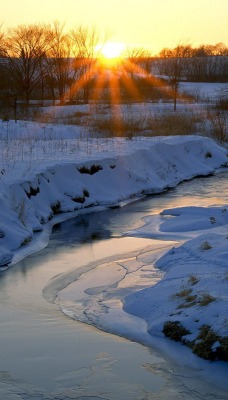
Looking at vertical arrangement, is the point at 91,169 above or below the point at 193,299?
A: above

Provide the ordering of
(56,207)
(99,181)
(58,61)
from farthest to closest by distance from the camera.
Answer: (58,61) < (99,181) < (56,207)

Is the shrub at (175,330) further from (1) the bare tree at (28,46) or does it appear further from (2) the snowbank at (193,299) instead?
(1) the bare tree at (28,46)

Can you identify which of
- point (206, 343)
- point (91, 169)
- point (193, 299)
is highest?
point (91, 169)

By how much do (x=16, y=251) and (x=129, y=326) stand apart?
4.52 meters

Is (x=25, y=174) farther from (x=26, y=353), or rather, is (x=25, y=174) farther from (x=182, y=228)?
(x=26, y=353)

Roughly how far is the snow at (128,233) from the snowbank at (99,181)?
0.11 ft

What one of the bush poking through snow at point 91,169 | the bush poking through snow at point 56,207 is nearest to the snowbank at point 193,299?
the bush poking through snow at point 56,207

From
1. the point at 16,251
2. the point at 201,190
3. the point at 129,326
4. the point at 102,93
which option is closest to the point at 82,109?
the point at 102,93

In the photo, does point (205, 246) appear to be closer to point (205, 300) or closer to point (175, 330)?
point (205, 300)

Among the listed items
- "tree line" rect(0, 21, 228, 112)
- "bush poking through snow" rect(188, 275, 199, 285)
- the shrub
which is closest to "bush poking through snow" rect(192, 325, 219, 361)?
the shrub

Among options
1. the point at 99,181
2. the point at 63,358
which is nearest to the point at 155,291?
the point at 63,358

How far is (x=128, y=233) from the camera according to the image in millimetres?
13836

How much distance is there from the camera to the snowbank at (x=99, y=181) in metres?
13.3

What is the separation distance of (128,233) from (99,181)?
5.58 metres
